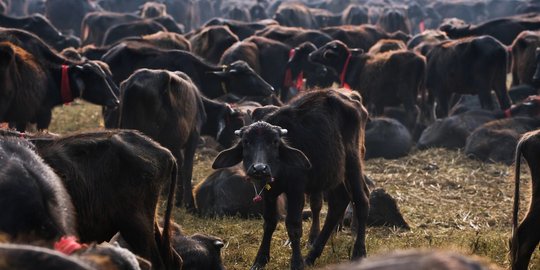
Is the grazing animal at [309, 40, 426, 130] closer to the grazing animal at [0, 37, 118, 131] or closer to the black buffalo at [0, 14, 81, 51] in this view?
the grazing animal at [0, 37, 118, 131]

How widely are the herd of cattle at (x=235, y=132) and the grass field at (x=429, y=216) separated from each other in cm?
23

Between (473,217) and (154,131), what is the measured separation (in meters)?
3.53

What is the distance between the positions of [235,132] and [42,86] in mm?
5366

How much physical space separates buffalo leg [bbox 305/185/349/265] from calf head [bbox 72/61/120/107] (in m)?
4.69

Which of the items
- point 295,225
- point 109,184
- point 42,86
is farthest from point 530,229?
point 42,86

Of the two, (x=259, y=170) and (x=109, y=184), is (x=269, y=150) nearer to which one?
(x=259, y=170)

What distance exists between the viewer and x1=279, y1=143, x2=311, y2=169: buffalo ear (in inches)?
305

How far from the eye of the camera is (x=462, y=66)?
16906 millimetres

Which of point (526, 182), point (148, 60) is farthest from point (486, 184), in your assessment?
point (148, 60)

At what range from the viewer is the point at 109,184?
662 cm

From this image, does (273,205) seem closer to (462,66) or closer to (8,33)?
(8,33)

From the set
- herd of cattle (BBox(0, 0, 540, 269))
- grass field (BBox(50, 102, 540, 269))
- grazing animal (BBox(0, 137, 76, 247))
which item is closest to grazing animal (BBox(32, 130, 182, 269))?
herd of cattle (BBox(0, 0, 540, 269))

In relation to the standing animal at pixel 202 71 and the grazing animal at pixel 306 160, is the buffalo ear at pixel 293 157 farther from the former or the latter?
the standing animal at pixel 202 71

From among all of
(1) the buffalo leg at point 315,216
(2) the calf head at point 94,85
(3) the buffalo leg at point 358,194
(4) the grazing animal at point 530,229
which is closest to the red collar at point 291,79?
(2) the calf head at point 94,85
